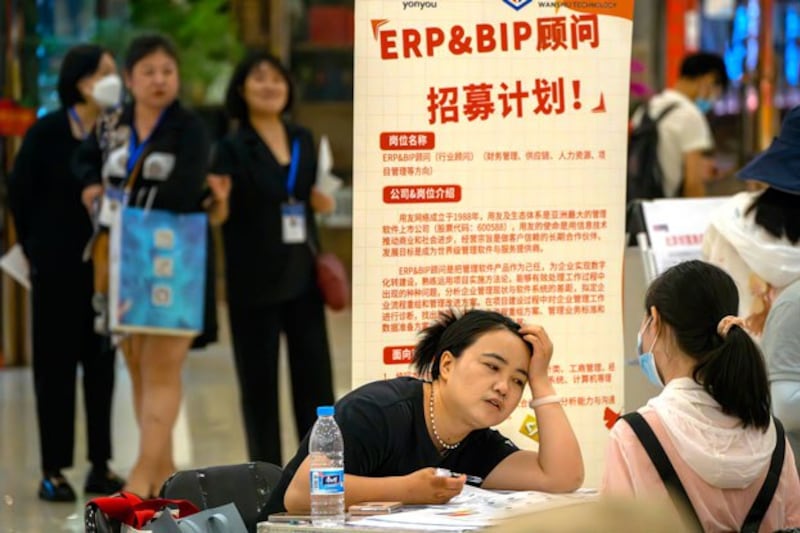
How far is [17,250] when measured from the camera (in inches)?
290

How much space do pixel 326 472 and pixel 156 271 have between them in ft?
11.1

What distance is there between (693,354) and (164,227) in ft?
11.5

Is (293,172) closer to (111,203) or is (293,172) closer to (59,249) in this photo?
(111,203)

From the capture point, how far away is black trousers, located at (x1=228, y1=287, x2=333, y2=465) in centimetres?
705

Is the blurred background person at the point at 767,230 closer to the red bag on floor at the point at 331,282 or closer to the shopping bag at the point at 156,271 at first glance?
the red bag on floor at the point at 331,282

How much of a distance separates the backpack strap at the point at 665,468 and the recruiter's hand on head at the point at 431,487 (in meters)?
0.40

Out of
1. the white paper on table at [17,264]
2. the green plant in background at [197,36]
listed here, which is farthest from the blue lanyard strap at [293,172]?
the green plant in background at [197,36]

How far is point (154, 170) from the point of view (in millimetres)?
6715

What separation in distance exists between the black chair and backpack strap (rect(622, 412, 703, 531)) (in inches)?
41.0

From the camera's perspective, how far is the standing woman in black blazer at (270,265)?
7.05 m

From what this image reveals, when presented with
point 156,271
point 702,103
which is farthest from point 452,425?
point 702,103

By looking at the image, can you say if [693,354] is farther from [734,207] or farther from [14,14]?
[14,14]

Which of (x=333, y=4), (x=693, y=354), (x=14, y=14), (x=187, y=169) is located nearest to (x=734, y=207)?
(x=693, y=354)

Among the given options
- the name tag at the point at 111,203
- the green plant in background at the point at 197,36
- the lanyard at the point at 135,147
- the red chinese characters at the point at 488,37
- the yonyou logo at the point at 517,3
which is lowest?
the name tag at the point at 111,203
